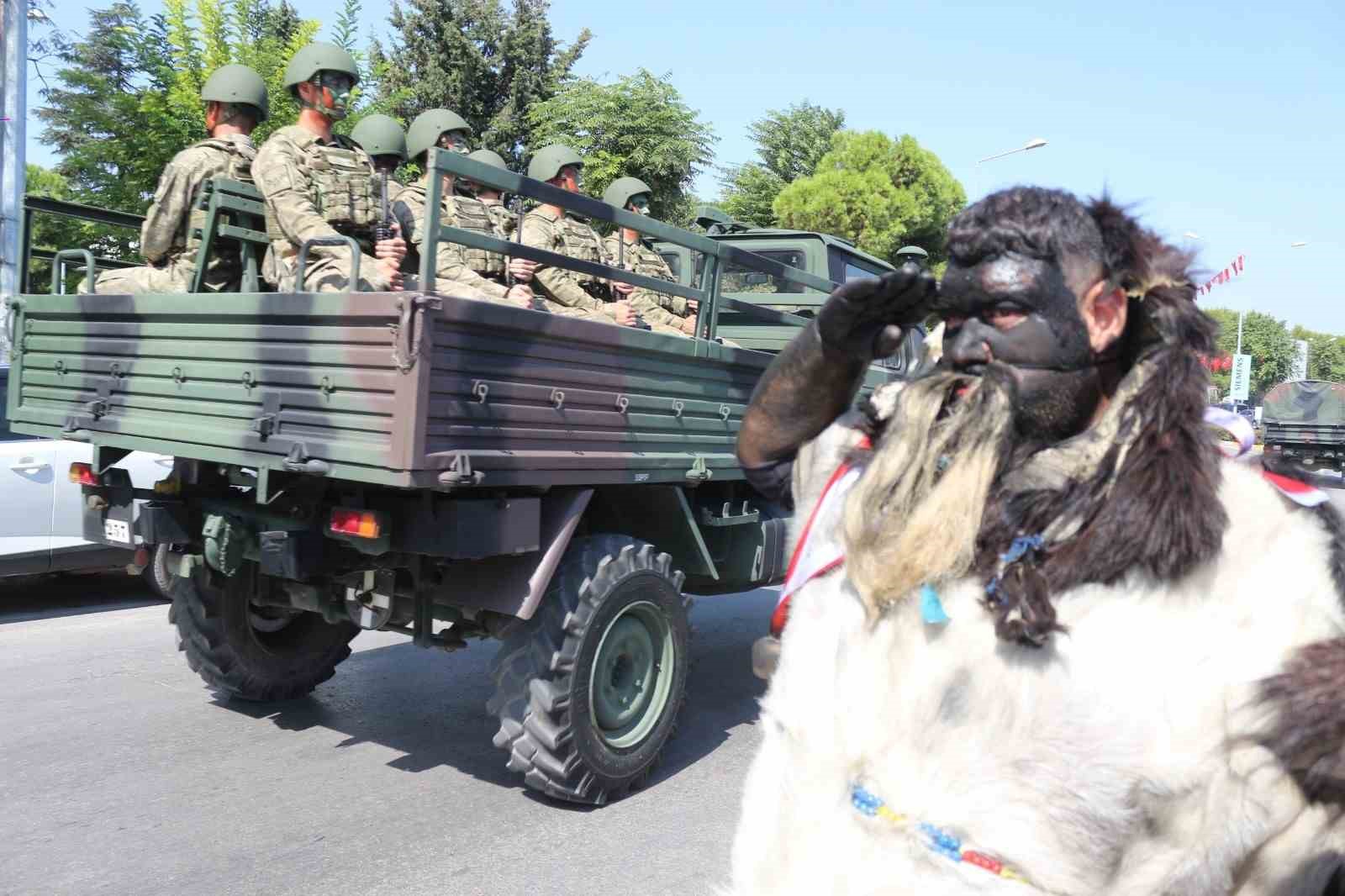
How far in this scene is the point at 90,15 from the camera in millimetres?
14266

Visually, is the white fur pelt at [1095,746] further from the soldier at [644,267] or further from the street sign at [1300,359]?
the street sign at [1300,359]

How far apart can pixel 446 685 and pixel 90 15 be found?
1221 centimetres

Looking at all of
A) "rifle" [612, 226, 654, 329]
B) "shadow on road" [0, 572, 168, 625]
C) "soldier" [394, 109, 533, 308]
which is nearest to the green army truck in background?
"soldier" [394, 109, 533, 308]

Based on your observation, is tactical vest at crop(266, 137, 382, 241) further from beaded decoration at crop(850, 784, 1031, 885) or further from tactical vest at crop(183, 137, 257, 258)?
beaded decoration at crop(850, 784, 1031, 885)

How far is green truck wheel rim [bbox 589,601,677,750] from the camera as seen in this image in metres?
4.39

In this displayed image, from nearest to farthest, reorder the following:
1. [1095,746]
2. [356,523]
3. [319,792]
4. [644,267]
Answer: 1. [1095,746]
2. [356,523]
3. [319,792]
4. [644,267]

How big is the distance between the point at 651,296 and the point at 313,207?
2.14 meters

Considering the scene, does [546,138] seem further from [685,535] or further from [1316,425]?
[1316,425]

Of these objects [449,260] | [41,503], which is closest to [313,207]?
[449,260]

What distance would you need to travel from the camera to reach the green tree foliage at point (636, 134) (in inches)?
610

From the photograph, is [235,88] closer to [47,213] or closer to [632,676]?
[47,213]

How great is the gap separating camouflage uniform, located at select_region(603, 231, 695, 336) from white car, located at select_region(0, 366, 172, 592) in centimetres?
303

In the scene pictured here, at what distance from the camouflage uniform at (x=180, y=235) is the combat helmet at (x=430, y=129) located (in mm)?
2033

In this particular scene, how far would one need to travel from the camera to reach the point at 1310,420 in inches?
871
